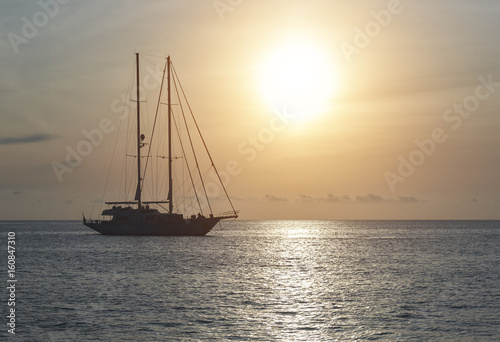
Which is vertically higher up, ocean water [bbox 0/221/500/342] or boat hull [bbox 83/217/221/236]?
boat hull [bbox 83/217/221/236]

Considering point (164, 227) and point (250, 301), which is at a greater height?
point (164, 227)

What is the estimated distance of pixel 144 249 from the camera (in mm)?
103312

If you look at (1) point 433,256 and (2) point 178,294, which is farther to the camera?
(1) point 433,256

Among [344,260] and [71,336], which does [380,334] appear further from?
[344,260]

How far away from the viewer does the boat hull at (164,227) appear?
11856 cm

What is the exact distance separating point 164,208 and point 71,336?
84.7m

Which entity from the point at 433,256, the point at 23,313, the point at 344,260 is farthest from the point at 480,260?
the point at 23,313

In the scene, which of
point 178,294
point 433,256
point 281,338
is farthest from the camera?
point 433,256

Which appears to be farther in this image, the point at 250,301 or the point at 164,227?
the point at 164,227

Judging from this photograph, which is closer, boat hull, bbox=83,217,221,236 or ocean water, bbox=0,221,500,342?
ocean water, bbox=0,221,500,342

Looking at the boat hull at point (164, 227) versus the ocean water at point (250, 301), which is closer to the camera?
the ocean water at point (250, 301)

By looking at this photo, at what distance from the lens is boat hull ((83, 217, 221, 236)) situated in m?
119

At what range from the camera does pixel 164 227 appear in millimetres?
118375

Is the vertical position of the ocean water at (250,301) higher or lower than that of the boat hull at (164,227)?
lower
